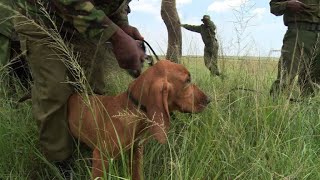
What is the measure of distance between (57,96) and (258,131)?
119 centimetres

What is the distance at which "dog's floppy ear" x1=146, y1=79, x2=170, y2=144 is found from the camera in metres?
2.32

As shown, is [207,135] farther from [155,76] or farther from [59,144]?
[59,144]

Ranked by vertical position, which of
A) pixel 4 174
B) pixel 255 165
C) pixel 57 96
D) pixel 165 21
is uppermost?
pixel 165 21

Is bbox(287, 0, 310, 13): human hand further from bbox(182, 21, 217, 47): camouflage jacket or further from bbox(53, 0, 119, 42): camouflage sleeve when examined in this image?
bbox(53, 0, 119, 42): camouflage sleeve

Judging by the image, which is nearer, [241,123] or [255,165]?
[255,165]

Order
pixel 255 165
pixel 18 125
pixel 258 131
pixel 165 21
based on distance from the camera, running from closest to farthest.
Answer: pixel 255 165
pixel 258 131
pixel 18 125
pixel 165 21

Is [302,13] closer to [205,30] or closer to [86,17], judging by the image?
[205,30]

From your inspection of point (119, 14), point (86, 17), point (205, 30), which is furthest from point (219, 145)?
point (205, 30)

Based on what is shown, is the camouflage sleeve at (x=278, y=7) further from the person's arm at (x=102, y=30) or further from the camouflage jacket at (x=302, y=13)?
the person's arm at (x=102, y=30)

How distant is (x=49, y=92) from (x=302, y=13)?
8.76 feet

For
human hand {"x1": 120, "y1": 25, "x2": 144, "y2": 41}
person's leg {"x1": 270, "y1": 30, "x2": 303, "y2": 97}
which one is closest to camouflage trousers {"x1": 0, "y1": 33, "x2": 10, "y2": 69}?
human hand {"x1": 120, "y1": 25, "x2": 144, "y2": 41}

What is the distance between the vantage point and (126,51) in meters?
2.55


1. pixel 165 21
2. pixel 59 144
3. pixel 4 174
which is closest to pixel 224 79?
pixel 59 144

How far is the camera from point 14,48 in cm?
434
